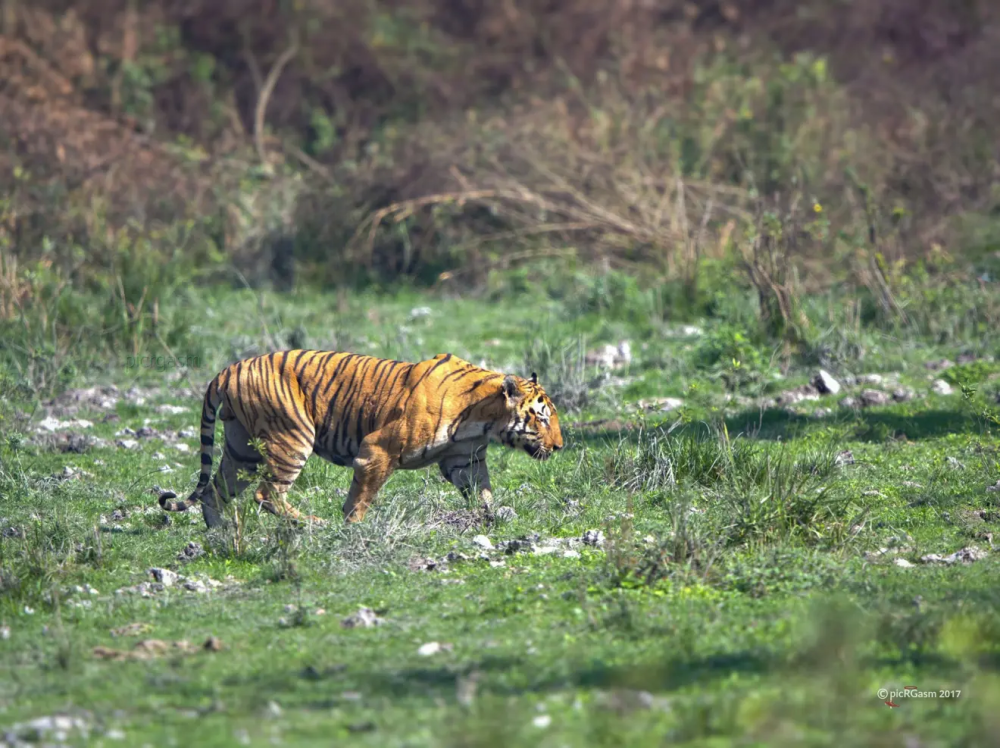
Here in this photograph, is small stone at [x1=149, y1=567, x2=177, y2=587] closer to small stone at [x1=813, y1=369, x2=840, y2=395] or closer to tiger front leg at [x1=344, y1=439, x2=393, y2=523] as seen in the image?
tiger front leg at [x1=344, y1=439, x2=393, y2=523]

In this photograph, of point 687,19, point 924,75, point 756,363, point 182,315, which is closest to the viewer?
point 756,363

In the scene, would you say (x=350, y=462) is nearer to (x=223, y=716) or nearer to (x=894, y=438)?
(x=223, y=716)

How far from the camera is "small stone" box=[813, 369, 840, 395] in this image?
11859 mm

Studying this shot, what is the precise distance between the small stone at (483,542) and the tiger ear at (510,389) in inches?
35.8

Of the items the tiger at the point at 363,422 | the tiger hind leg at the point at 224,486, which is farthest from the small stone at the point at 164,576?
the tiger at the point at 363,422

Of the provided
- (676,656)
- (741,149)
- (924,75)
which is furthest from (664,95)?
(676,656)

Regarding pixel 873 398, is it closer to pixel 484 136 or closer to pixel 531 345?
pixel 531 345

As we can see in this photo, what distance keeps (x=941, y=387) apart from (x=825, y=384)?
1033 mm

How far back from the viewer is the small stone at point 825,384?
11859 mm

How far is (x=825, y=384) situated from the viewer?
38.9 ft

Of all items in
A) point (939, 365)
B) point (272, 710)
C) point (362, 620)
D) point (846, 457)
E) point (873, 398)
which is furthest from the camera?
point (939, 365)

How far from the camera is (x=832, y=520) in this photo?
300 inches

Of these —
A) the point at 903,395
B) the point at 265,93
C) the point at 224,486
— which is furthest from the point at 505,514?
the point at 265,93

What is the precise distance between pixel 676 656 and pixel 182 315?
949 cm
